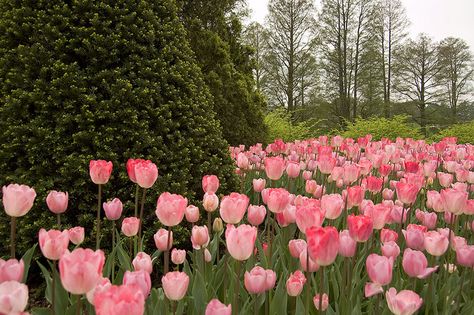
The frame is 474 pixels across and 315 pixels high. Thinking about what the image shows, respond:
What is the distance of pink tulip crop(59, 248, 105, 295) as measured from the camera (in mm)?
966

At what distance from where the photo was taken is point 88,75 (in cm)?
282

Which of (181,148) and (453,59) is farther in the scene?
(453,59)

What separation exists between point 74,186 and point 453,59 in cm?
3054

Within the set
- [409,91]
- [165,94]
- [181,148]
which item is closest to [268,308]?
[181,148]

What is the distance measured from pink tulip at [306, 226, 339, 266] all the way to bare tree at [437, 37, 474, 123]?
1192 inches

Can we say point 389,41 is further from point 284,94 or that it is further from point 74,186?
point 74,186

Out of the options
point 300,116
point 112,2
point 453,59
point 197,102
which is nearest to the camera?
point 112,2

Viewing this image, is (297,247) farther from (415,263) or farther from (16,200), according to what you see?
(16,200)

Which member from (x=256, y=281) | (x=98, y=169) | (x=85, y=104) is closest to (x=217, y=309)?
(x=256, y=281)

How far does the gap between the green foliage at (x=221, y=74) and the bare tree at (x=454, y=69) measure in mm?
25043

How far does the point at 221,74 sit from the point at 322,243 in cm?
587

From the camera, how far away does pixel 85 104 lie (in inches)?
108

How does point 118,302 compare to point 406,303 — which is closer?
point 118,302

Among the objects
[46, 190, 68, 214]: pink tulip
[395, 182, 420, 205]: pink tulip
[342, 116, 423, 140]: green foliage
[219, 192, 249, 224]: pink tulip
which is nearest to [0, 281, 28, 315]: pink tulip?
[219, 192, 249, 224]: pink tulip
